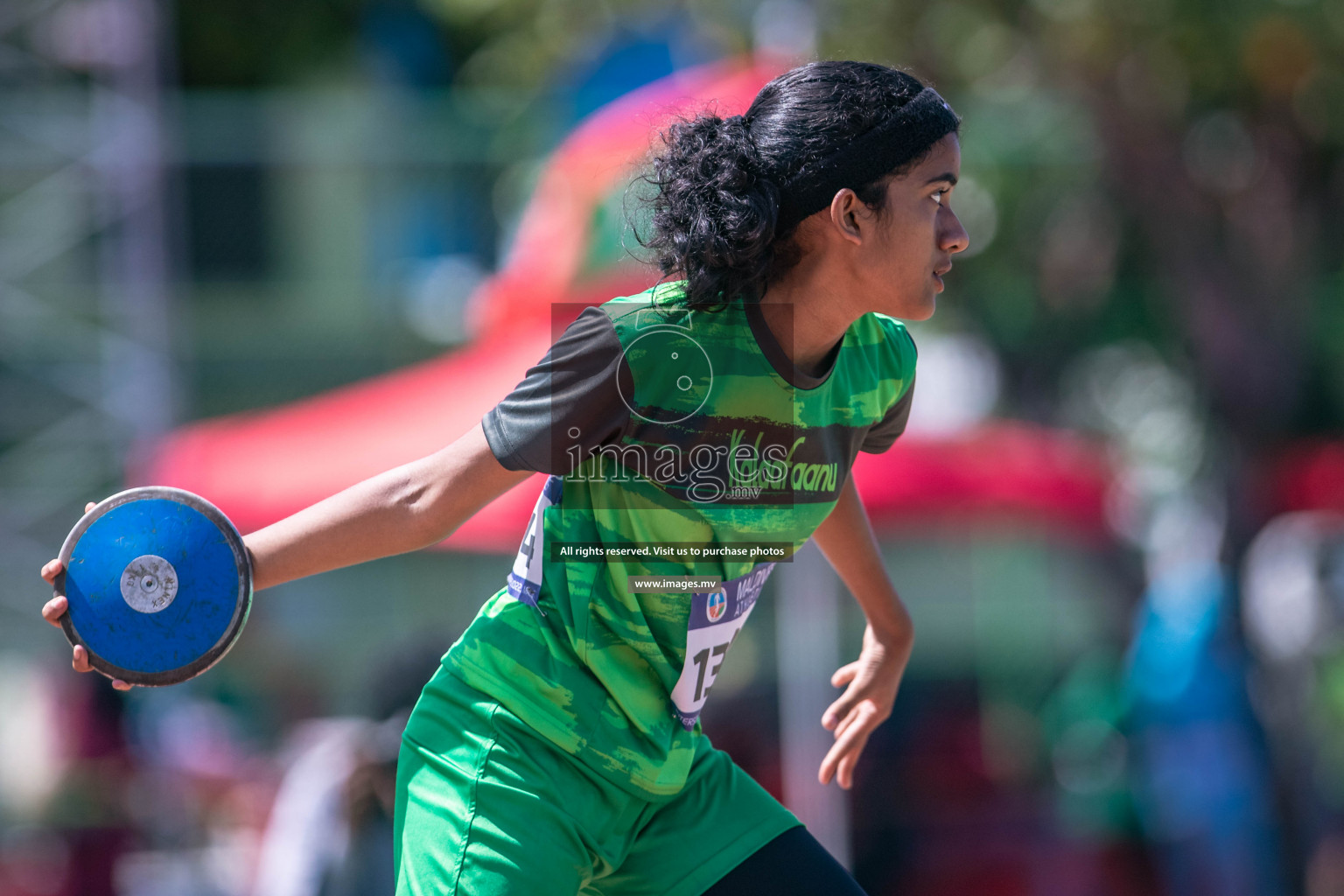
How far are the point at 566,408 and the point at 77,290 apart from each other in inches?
354

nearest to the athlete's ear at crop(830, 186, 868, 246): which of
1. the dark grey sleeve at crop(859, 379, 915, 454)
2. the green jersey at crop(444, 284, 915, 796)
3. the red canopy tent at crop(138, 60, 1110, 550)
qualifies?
the green jersey at crop(444, 284, 915, 796)

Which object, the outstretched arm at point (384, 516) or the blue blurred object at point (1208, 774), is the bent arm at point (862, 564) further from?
the blue blurred object at point (1208, 774)

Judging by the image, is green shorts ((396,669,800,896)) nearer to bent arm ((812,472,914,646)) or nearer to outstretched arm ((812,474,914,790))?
outstretched arm ((812,474,914,790))

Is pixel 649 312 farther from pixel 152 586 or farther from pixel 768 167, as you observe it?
pixel 152 586

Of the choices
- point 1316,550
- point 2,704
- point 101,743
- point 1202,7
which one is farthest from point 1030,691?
point 2,704

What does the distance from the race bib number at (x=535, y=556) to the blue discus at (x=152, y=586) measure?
1.33 ft

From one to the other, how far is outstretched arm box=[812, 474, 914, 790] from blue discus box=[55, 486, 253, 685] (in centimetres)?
105

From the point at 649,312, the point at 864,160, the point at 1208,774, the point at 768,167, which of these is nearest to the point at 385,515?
the point at 649,312

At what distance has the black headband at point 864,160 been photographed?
2.05 metres

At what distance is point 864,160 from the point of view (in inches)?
80.9

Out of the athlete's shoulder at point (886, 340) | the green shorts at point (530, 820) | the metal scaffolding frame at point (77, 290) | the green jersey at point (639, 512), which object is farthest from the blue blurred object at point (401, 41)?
the green shorts at point (530, 820)

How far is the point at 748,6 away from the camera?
6375mm

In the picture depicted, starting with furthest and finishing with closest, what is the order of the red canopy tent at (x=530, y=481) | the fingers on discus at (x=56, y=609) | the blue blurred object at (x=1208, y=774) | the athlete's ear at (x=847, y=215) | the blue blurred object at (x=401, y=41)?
the blue blurred object at (x=401, y=41) → the blue blurred object at (x=1208, y=774) → the red canopy tent at (x=530, y=481) → the athlete's ear at (x=847, y=215) → the fingers on discus at (x=56, y=609)

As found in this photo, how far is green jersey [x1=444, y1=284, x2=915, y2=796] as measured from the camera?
196 centimetres
